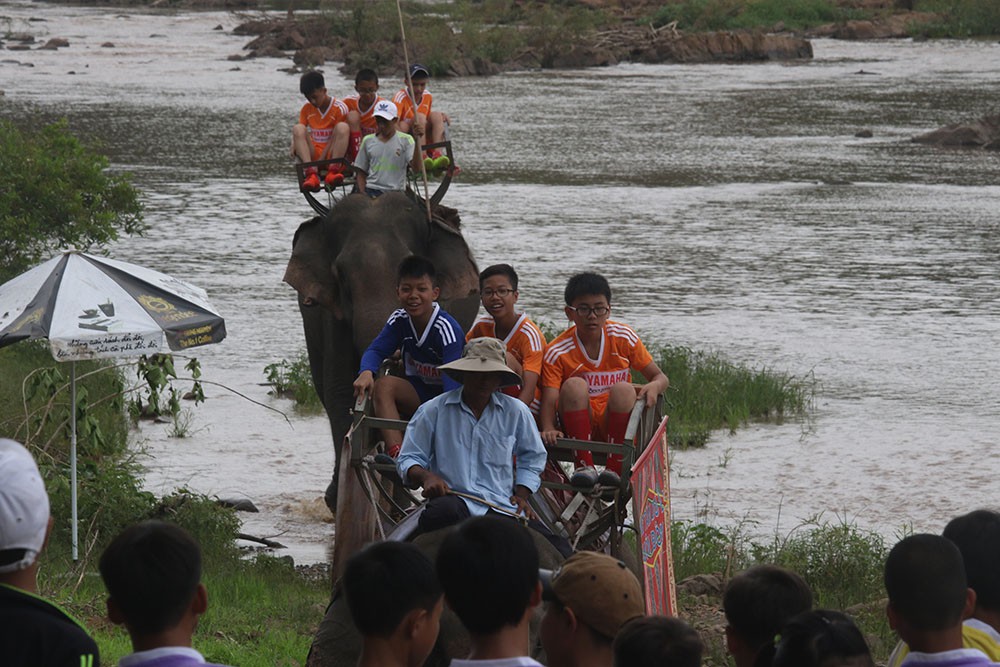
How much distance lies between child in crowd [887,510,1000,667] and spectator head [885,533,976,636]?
0.23 m

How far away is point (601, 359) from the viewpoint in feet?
26.0

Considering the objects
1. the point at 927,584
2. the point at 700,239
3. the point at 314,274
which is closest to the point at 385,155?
the point at 314,274

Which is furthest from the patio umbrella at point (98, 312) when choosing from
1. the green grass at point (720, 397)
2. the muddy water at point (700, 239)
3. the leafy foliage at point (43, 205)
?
the leafy foliage at point (43, 205)

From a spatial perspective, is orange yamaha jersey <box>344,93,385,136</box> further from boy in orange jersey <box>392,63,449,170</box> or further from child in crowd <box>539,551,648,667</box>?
child in crowd <box>539,551,648,667</box>

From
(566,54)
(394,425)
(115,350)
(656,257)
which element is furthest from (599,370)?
(566,54)

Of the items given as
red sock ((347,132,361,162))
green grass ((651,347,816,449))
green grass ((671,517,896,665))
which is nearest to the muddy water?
green grass ((651,347,816,449))

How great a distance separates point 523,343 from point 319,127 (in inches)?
196

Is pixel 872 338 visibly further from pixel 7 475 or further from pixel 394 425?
pixel 7 475

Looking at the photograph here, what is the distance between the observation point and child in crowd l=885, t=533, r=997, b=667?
13.6 ft

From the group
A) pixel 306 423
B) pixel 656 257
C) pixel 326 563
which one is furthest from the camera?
pixel 656 257

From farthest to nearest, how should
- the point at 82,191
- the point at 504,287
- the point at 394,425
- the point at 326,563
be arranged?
1. the point at 82,191
2. the point at 326,563
3. the point at 504,287
4. the point at 394,425

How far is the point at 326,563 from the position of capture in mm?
9711

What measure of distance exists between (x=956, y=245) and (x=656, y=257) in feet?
13.6

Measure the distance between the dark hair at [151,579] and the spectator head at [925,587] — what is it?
5.83 feet
